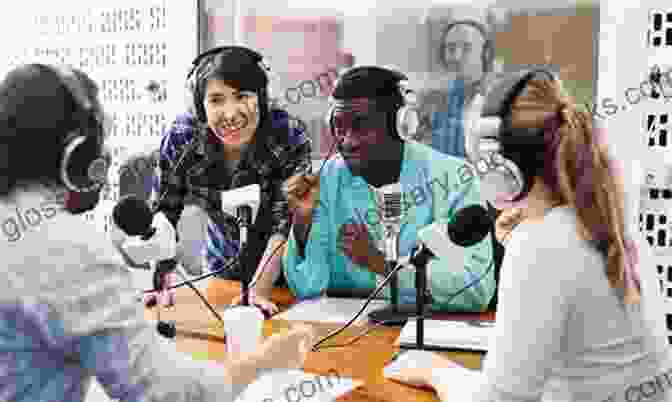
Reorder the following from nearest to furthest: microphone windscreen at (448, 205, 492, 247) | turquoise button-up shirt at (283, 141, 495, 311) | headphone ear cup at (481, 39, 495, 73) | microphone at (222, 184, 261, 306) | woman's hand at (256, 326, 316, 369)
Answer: woman's hand at (256, 326, 316, 369) < microphone windscreen at (448, 205, 492, 247) < microphone at (222, 184, 261, 306) < turquoise button-up shirt at (283, 141, 495, 311) < headphone ear cup at (481, 39, 495, 73)

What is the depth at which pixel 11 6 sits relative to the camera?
6.27 ft

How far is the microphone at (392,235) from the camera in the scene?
5.25 feet

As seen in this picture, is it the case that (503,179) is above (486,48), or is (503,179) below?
below

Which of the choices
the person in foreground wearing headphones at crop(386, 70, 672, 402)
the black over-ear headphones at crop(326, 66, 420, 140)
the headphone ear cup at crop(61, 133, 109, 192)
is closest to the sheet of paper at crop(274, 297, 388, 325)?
the black over-ear headphones at crop(326, 66, 420, 140)

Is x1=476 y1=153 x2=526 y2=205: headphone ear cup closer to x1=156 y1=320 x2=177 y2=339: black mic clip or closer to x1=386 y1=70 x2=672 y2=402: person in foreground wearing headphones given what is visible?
x1=386 y1=70 x2=672 y2=402: person in foreground wearing headphones

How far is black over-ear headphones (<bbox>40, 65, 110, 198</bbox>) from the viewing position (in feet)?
3.18

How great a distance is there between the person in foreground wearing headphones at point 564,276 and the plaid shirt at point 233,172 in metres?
0.92

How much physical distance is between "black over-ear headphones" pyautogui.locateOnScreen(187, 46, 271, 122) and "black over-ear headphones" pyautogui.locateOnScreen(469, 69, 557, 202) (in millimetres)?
847

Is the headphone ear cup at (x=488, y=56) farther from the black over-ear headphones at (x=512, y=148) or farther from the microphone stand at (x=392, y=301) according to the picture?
the black over-ear headphones at (x=512, y=148)

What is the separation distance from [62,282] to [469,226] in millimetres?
730

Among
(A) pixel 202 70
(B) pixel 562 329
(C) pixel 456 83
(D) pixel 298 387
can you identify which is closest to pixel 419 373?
(D) pixel 298 387

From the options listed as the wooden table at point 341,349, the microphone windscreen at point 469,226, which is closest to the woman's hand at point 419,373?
the wooden table at point 341,349

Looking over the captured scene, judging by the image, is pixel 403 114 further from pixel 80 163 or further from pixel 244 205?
pixel 80 163

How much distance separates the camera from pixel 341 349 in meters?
1.40
